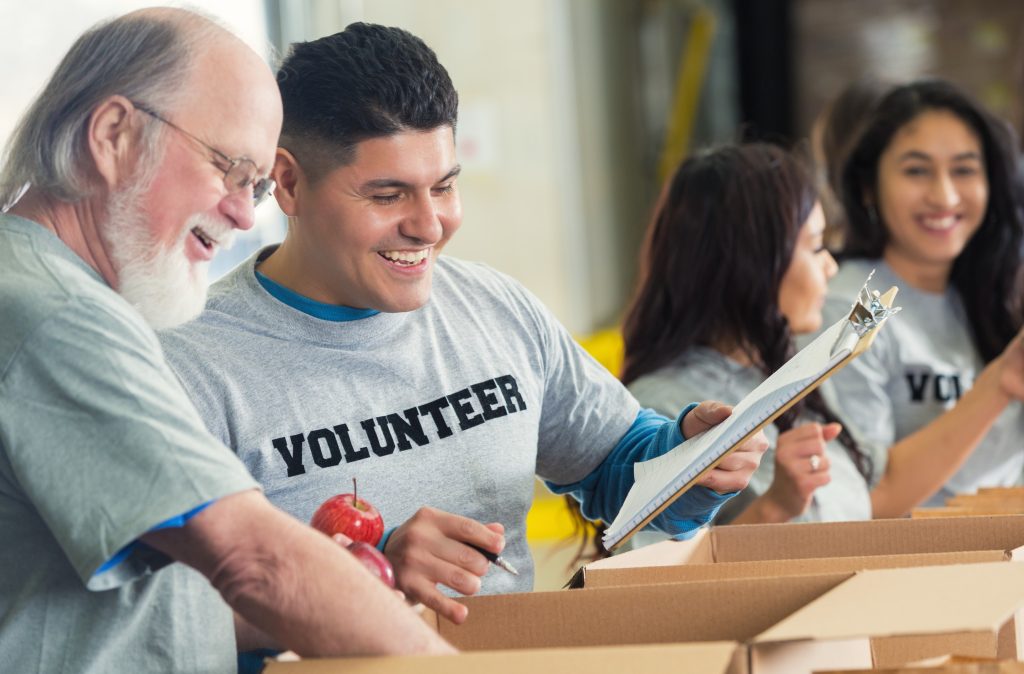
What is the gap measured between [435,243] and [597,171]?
4.30 m

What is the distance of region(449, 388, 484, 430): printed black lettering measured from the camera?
6.17 feet

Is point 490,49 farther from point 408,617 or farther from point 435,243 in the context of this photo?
point 408,617

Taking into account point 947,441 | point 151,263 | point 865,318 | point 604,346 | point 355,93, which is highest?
point 355,93

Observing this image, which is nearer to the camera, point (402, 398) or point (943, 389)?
point (402, 398)

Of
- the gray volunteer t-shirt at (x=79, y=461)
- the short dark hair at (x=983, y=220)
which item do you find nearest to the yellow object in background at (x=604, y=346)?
the short dark hair at (x=983, y=220)

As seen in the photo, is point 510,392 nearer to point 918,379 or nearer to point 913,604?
point 913,604

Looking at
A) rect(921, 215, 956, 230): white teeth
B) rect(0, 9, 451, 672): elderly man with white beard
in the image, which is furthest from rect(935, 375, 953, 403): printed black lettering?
rect(0, 9, 451, 672): elderly man with white beard

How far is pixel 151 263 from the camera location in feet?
4.66

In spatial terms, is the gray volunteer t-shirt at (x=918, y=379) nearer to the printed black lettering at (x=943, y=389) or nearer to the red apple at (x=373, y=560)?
the printed black lettering at (x=943, y=389)

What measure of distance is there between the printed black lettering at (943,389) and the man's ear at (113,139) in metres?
2.19

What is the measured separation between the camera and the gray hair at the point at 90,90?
1373 millimetres

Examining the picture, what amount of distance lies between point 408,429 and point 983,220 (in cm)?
201

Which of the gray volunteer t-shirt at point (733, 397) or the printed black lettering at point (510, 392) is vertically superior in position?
the printed black lettering at point (510, 392)

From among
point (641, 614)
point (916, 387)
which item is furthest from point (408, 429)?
point (916, 387)
